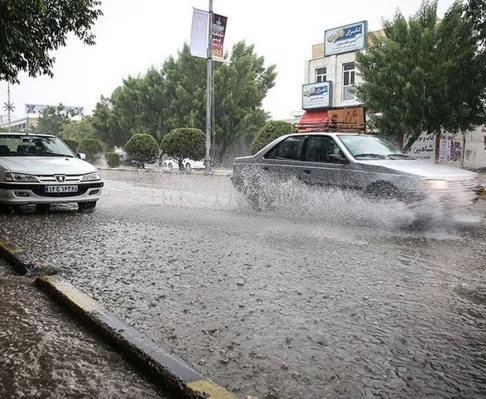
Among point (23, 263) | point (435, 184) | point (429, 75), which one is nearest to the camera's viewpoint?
point (23, 263)

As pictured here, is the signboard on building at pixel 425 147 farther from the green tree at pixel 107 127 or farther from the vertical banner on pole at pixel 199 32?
the green tree at pixel 107 127

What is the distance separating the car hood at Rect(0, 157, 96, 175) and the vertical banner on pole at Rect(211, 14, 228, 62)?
Result: 16.7 m

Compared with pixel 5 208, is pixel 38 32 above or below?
above

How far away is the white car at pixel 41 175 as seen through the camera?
7637 millimetres

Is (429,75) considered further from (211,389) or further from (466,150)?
(211,389)

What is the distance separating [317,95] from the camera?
31562 millimetres

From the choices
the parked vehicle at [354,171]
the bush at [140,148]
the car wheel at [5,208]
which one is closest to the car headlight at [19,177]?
the car wheel at [5,208]

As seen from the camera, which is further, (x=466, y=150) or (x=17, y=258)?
(x=466, y=150)

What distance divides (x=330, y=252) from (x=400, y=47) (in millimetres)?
16828

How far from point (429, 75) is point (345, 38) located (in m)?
13.7

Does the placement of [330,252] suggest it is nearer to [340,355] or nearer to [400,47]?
[340,355]

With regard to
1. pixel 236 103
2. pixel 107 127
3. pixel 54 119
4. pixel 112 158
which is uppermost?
pixel 54 119

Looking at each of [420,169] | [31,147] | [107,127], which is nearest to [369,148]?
[420,169]

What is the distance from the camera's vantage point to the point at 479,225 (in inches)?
285
